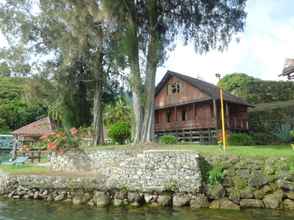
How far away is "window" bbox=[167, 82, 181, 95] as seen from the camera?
27919mm

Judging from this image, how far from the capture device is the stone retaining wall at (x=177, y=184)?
1130cm

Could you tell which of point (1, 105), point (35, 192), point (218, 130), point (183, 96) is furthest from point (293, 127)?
point (1, 105)

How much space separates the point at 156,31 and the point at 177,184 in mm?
8948

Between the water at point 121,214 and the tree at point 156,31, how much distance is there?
6.35m

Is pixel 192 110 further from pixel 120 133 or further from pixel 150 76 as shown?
pixel 150 76

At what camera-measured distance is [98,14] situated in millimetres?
16172

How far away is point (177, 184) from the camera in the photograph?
11992 mm

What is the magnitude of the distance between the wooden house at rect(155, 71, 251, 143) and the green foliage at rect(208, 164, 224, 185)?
37.8 ft

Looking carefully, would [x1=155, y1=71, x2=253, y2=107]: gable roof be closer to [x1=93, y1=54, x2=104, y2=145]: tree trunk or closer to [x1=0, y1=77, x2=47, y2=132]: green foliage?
[x1=93, y1=54, x2=104, y2=145]: tree trunk

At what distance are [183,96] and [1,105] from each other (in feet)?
115

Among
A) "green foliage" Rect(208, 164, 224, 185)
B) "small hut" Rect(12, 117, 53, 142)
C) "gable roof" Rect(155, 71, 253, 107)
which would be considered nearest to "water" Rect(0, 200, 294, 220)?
"green foliage" Rect(208, 164, 224, 185)

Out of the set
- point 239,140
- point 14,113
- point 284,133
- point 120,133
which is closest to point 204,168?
point 120,133

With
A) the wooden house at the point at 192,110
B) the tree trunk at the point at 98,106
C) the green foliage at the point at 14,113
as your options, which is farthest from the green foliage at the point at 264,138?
the green foliage at the point at 14,113

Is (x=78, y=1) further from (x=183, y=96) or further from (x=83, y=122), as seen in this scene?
(x=183, y=96)
